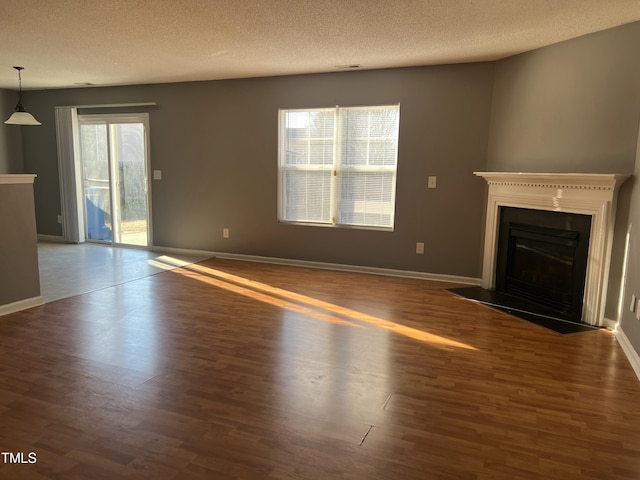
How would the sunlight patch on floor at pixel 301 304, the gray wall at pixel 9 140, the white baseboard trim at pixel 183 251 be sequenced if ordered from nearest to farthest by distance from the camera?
the sunlight patch on floor at pixel 301 304 < the white baseboard trim at pixel 183 251 < the gray wall at pixel 9 140

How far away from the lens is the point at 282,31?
11.9ft

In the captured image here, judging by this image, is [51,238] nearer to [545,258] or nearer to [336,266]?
[336,266]

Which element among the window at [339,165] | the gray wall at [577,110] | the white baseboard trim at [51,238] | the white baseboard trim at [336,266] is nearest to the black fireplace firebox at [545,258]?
the gray wall at [577,110]

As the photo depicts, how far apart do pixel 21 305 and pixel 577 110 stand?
4.95 meters

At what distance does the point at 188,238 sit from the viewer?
6.32m

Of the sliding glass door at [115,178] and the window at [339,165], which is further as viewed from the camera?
the sliding glass door at [115,178]

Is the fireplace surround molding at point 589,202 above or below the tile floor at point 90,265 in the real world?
above

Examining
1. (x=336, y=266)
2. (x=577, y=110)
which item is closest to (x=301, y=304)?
(x=336, y=266)

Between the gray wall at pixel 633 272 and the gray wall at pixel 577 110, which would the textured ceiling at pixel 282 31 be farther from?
the gray wall at pixel 633 272

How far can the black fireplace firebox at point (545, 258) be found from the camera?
12.4 ft

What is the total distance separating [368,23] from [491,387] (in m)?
2.70

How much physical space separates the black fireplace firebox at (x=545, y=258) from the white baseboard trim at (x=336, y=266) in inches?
21.0

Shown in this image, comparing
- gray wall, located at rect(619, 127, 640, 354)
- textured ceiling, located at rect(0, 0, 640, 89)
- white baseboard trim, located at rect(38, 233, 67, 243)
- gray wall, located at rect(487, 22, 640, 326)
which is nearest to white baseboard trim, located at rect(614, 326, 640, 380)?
gray wall, located at rect(619, 127, 640, 354)

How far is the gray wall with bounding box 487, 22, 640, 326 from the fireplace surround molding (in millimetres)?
68
